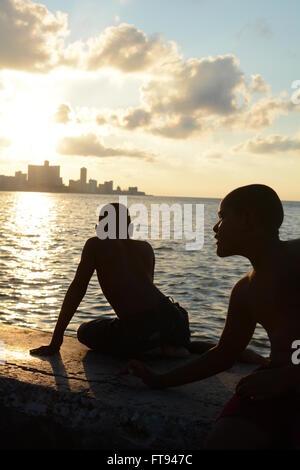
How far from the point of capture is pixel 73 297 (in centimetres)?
429

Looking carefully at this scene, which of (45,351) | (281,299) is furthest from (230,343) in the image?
(45,351)

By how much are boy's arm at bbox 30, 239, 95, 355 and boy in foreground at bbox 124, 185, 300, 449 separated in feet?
5.19

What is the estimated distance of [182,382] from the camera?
3.13 m

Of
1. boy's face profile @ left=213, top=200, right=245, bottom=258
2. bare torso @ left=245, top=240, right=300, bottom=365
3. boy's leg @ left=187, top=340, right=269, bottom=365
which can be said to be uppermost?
boy's face profile @ left=213, top=200, right=245, bottom=258

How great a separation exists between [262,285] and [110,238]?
200 centimetres

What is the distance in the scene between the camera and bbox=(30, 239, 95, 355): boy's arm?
4.29 meters

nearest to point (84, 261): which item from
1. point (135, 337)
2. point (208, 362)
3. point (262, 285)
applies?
point (135, 337)

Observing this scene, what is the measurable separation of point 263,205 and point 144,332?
6.72 feet

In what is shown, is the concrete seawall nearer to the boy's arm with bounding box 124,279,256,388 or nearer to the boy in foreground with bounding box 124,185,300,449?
the boy's arm with bounding box 124,279,256,388

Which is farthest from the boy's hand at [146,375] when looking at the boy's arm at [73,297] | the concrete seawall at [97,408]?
the boy's arm at [73,297]

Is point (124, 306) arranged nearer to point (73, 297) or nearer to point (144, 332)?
point (144, 332)

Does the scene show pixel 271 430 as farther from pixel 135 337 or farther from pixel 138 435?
pixel 135 337

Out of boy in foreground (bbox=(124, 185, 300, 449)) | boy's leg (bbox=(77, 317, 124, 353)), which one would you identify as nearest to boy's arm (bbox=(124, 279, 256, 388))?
boy in foreground (bbox=(124, 185, 300, 449))
